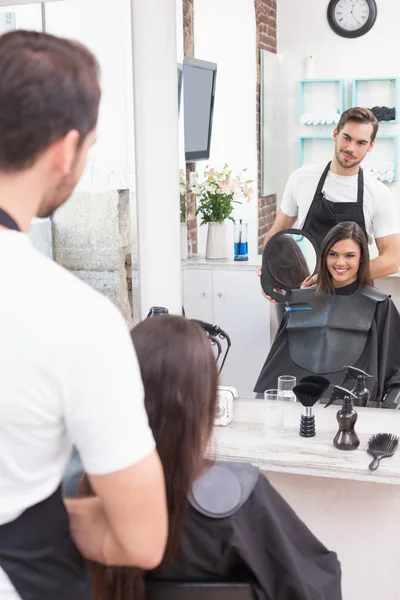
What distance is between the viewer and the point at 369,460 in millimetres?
1706

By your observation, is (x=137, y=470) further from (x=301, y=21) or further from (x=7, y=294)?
(x=301, y=21)

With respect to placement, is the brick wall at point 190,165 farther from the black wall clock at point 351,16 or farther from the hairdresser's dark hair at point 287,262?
the black wall clock at point 351,16

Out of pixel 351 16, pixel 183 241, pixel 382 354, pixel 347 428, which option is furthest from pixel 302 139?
pixel 347 428

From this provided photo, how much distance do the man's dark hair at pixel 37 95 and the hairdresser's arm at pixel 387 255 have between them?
116cm

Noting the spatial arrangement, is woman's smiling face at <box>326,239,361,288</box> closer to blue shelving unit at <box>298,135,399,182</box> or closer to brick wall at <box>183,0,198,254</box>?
blue shelving unit at <box>298,135,399,182</box>

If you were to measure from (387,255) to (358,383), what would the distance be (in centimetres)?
33

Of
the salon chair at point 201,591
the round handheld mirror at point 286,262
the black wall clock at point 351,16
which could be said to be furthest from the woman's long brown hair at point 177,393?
the black wall clock at point 351,16

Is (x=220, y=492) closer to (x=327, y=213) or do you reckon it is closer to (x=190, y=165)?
→ (x=327, y=213)

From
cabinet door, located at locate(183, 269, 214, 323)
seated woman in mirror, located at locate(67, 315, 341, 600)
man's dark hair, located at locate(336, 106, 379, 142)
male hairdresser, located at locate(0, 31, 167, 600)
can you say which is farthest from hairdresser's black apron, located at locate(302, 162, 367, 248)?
male hairdresser, located at locate(0, 31, 167, 600)

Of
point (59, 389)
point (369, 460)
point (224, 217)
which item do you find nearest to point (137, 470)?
point (59, 389)

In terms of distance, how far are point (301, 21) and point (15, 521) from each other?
53.8 inches

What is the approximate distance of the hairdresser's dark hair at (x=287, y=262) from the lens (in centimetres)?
186

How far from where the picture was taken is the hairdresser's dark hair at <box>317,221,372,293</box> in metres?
1.79

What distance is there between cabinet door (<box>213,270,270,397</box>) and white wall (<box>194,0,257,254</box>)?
167 millimetres
